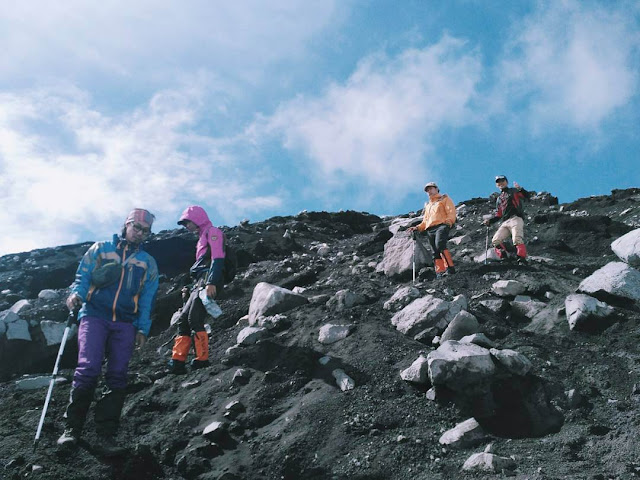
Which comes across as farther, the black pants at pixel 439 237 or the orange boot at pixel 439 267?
the black pants at pixel 439 237

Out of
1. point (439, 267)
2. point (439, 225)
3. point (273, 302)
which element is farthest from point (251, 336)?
point (439, 225)

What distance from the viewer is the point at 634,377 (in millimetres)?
4918

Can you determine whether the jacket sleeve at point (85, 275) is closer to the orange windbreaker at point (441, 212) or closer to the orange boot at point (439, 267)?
the orange boot at point (439, 267)

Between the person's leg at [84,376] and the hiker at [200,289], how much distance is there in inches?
66.6

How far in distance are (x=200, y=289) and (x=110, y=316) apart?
171cm

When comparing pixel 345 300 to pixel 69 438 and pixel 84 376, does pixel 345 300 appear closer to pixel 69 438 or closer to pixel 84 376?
pixel 84 376

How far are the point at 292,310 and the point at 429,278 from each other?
2883mm

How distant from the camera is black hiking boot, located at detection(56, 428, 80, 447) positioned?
4.66 meters

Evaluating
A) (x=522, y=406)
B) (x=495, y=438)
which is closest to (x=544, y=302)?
(x=522, y=406)

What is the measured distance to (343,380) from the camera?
17.9 feet

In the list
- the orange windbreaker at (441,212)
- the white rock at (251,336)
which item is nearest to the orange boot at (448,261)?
the orange windbreaker at (441,212)

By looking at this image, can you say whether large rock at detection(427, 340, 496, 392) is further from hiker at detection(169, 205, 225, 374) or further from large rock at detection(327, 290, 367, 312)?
hiker at detection(169, 205, 225, 374)

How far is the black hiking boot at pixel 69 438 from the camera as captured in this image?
15.3 ft

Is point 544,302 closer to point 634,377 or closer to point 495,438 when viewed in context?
point 634,377
